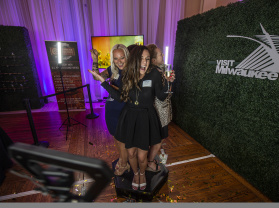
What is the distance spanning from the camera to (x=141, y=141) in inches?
64.5

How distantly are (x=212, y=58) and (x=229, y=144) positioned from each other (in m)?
1.46

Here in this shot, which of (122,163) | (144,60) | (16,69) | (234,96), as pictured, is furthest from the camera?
(16,69)

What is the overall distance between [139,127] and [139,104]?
0.25 metres

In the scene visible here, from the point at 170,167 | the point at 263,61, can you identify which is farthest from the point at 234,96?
the point at 170,167

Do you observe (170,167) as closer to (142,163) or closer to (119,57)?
(142,163)

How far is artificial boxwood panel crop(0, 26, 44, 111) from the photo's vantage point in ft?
15.0

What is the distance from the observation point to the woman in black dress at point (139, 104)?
1542mm

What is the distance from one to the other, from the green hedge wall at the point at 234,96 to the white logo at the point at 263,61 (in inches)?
2.3

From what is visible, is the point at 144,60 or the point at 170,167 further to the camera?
the point at 170,167

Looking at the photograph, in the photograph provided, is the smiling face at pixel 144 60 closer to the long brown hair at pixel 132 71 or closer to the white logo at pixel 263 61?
the long brown hair at pixel 132 71

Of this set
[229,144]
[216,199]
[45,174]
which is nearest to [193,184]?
→ [216,199]

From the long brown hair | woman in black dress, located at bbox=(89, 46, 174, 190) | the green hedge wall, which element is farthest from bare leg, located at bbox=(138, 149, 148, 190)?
the green hedge wall

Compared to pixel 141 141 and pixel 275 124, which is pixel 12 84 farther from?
pixel 275 124

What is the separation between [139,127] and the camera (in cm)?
163
